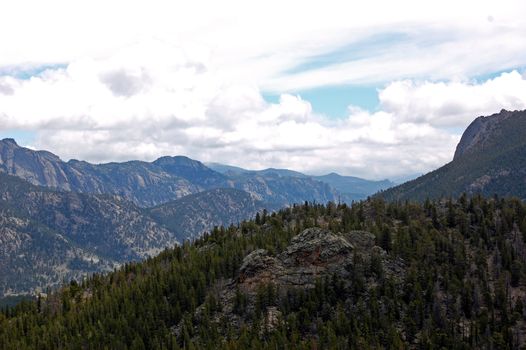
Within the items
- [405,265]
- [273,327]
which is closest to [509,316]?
[405,265]

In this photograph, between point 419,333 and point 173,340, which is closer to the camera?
point 419,333

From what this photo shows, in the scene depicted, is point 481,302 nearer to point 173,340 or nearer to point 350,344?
point 350,344

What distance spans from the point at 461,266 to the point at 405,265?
19.3m

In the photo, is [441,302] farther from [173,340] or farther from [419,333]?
[173,340]

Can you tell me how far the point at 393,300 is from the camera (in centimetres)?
17750

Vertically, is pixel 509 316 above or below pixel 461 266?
below

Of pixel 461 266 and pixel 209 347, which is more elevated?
pixel 461 266

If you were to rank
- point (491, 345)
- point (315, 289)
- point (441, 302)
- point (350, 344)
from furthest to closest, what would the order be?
1. point (315, 289)
2. point (441, 302)
3. point (350, 344)
4. point (491, 345)

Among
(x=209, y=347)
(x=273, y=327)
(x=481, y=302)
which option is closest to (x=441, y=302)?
(x=481, y=302)

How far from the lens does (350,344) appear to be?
6457 inches

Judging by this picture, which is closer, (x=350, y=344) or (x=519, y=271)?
(x=350, y=344)

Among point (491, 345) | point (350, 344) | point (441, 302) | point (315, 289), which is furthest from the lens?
point (315, 289)

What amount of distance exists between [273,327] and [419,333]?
1820 inches

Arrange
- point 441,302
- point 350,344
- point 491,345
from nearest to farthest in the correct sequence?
point 491,345 → point 350,344 → point 441,302
